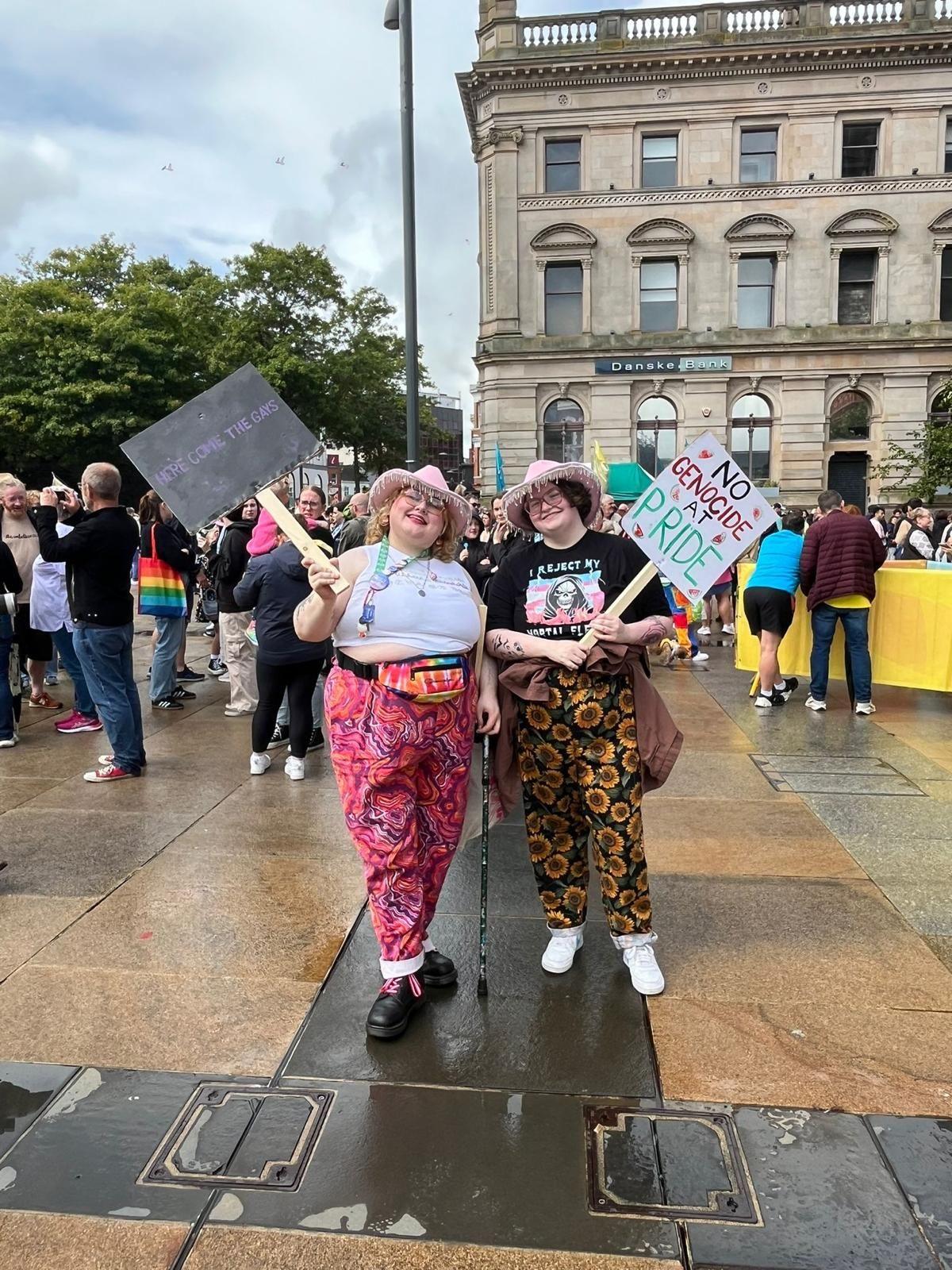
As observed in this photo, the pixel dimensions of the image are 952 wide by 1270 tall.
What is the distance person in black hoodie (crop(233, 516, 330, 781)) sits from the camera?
581 centimetres

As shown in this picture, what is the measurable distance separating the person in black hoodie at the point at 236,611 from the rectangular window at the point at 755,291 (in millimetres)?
26589

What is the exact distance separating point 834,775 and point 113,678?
15.6 ft

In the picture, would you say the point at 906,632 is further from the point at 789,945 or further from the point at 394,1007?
the point at 394,1007

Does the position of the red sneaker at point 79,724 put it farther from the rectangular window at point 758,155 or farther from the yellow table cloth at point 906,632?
the rectangular window at point 758,155

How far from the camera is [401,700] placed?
2.91 m

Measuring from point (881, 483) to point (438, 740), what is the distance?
30.2m

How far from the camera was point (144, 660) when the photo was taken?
1052 cm

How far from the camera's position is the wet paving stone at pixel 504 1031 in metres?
2.69

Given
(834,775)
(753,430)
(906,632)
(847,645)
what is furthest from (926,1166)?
(753,430)

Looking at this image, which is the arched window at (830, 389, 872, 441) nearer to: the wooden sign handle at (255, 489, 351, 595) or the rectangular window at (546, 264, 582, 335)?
the rectangular window at (546, 264, 582, 335)

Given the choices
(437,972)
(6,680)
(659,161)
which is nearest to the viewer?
(437,972)

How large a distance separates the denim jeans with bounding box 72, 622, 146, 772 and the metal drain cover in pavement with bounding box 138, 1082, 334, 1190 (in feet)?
11.7

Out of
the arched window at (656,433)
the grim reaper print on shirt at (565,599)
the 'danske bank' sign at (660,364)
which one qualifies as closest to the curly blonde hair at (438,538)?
the grim reaper print on shirt at (565,599)

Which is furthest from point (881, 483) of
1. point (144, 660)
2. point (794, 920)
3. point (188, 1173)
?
point (188, 1173)
